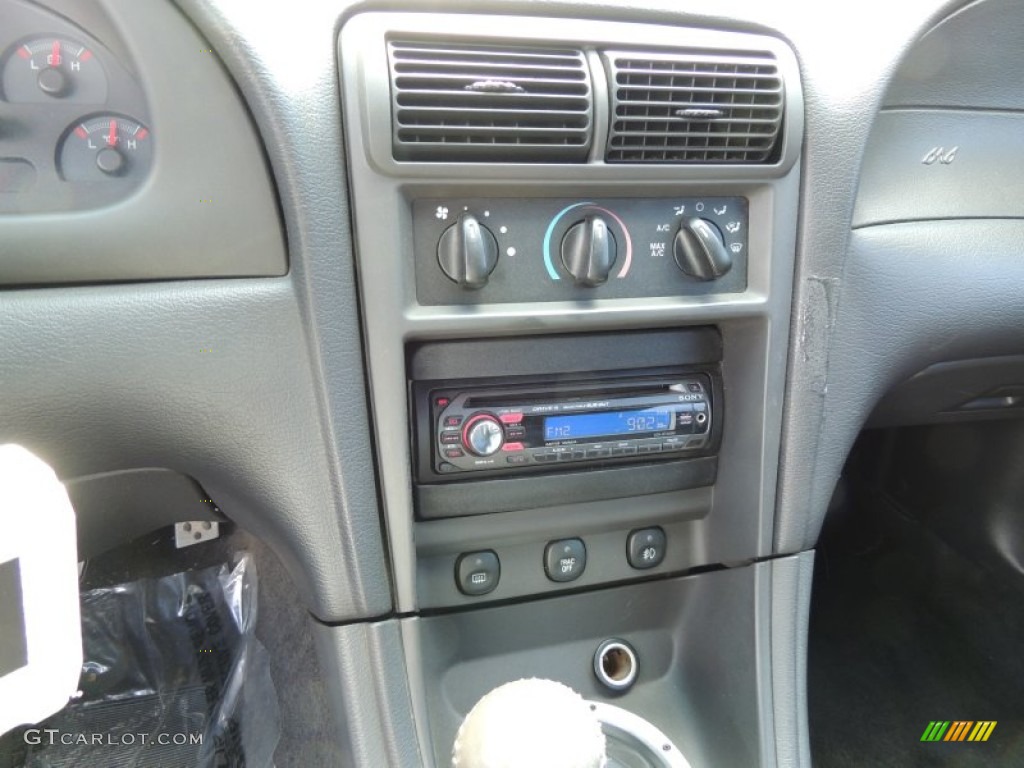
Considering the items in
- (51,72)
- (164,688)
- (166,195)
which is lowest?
(164,688)

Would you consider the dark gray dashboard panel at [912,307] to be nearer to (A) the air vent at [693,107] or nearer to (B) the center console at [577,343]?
(B) the center console at [577,343]

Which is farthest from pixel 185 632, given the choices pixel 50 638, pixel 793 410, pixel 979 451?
pixel 979 451

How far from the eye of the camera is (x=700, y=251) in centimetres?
86

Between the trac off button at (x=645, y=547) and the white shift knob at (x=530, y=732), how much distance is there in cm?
35

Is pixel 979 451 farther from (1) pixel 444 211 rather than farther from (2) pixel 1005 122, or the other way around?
(1) pixel 444 211

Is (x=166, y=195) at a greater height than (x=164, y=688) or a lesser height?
greater

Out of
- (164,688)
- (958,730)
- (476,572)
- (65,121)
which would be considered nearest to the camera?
(65,121)

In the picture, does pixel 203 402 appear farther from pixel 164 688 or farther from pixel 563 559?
pixel 164 688

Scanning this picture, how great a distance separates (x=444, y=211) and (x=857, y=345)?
1.68ft

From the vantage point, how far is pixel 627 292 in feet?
2.84

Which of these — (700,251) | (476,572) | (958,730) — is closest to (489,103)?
(700,251)

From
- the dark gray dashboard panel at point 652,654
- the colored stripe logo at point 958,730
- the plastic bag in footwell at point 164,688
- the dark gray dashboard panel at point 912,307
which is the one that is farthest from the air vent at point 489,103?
the colored stripe logo at point 958,730

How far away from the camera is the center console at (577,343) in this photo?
765mm

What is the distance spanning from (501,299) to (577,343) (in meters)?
0.11
